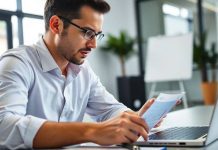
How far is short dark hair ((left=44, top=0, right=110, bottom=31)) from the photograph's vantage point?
1289 mm

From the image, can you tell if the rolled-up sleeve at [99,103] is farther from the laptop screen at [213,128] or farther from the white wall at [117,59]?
the white wall at [117,59]

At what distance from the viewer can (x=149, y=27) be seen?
22.9 feet

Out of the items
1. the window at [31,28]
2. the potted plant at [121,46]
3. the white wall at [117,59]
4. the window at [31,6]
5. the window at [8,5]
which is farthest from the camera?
the white wall at [117,59]

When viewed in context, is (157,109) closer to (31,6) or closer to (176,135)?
(176,135)

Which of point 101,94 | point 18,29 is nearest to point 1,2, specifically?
point 18,29

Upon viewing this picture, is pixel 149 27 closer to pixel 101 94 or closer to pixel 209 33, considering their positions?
pixel 209 33

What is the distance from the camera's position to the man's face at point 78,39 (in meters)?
1.28

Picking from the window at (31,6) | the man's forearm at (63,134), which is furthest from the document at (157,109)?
the window at (31,6)

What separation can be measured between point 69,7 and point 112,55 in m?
5.55

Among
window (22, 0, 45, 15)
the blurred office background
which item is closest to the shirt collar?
window (22, 0, 45, 15)

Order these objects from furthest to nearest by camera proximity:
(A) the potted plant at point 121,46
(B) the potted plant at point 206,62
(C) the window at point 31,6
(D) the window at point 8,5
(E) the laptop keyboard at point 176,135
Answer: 1. (A) the potted plant at point 121,46
2. (B) the potted plant at point 206,62
3. (C) the window at point 31,6
4. (D) the window at point 8,5
5. (E) the laptop keyboard at point 176,135

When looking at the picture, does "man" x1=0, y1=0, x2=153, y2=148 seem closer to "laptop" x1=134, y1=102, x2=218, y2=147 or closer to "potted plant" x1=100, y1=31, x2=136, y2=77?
"laptop" x1=134, y1=102, x2=218, y2=147

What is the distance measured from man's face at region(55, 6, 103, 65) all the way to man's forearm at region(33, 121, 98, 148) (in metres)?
0.48

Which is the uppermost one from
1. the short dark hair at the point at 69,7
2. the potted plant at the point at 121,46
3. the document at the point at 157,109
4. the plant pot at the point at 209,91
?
the potted plant at the point at 121,46
